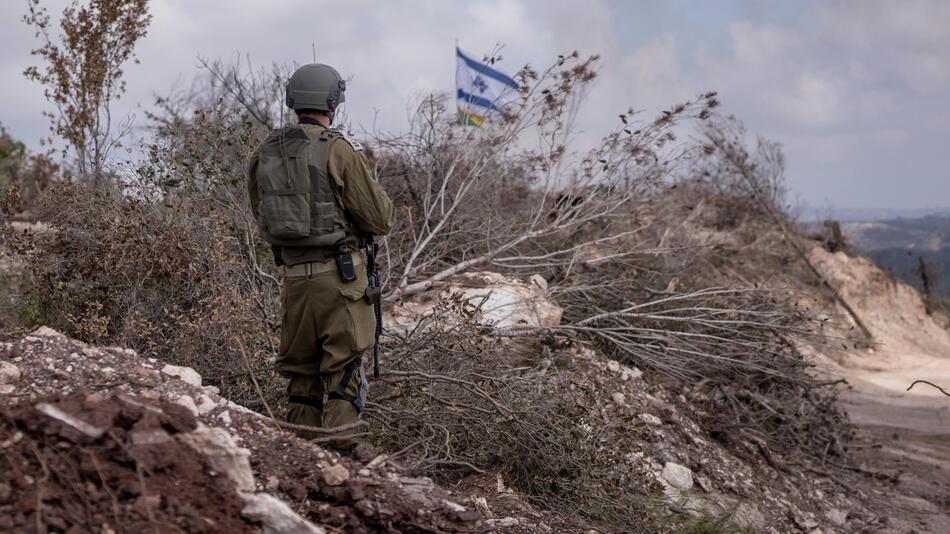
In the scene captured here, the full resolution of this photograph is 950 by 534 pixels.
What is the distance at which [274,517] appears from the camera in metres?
2.97

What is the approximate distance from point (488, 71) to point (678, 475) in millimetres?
4797

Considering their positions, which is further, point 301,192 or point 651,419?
point 651,419

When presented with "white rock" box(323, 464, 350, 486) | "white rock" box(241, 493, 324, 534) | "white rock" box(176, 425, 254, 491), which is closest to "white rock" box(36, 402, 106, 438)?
"white rock" box(176, 425, 254, 491)

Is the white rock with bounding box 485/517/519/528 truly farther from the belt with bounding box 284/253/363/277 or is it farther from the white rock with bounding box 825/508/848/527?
the white rock with bounding box 825/508/848/527

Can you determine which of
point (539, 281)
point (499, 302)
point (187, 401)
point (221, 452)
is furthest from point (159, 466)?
point (539, 281)

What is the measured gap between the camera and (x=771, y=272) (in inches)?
548

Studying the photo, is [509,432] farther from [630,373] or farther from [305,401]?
[630,373]

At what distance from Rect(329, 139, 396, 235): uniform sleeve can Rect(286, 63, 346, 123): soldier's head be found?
0.67ft

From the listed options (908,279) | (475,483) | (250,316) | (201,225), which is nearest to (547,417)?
(475,483)

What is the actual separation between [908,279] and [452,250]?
1321 centimetres

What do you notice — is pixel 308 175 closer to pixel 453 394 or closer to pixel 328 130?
pixel 328 130

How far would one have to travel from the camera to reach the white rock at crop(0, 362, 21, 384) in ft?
11.4

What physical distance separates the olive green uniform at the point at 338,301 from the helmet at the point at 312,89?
12 cm

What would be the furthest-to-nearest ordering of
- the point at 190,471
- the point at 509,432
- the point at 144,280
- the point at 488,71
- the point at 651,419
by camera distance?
the point at 488,71
the point at 651,419
the point at 144,280
the point at 509,432
the point at 190,471
